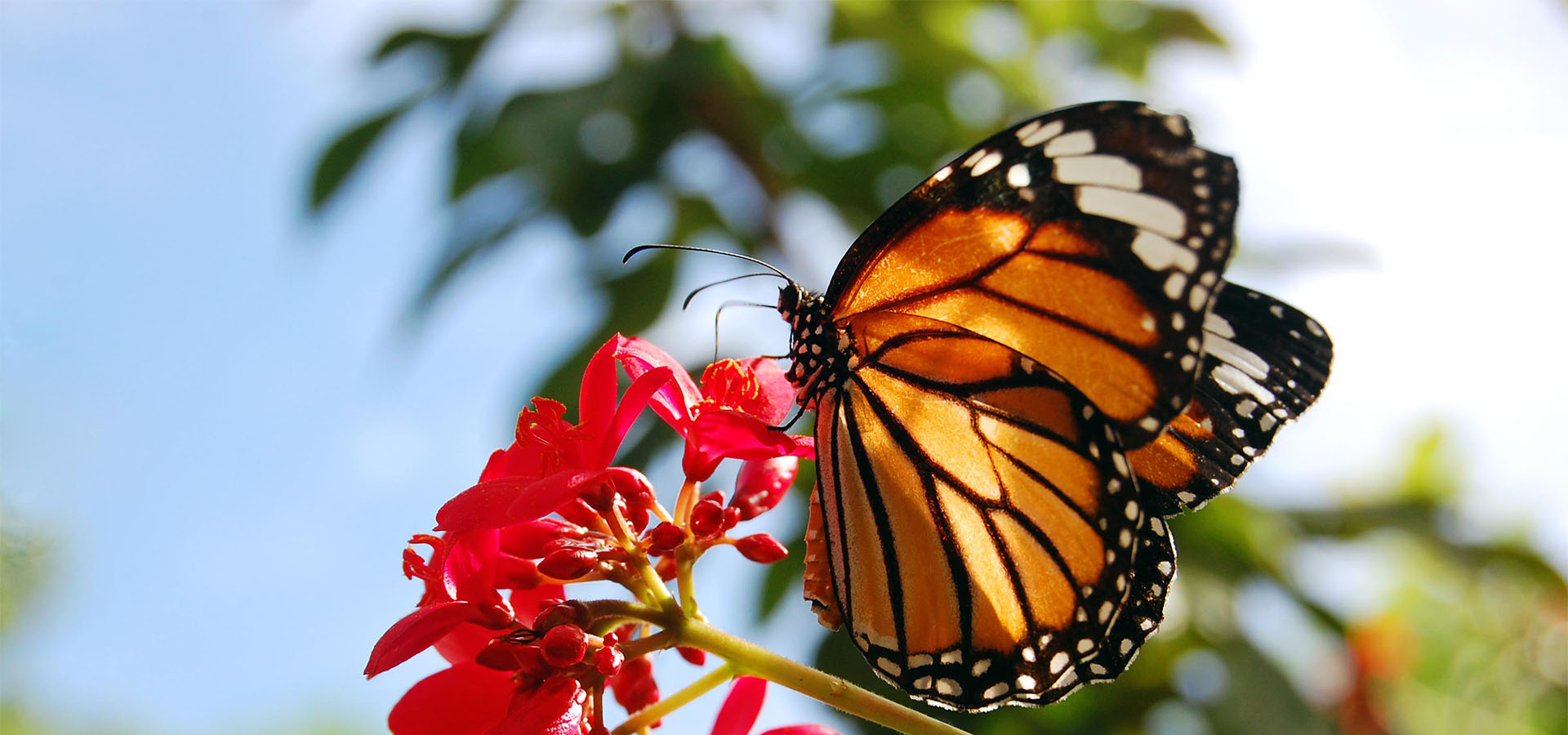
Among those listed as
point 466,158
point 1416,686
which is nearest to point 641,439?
point 466,158

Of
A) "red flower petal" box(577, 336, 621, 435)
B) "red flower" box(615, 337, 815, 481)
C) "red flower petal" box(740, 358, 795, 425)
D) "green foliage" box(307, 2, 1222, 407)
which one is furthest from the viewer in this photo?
"green foliage" box(307, 2, 1222, 407)

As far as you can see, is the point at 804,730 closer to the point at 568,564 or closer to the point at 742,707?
the point at 742,707

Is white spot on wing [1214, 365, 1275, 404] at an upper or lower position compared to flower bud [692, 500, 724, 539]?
lower

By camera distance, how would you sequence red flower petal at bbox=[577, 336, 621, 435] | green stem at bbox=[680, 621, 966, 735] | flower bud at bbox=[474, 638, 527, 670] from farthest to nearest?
red flower petal at bbox=[577, 336, 621, 435] → flower bud at bbox=[474, 638, 527, 670] → green stem at bbox=[680, 621, 966, 735]

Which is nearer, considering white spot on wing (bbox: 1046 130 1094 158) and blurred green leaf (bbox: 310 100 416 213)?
white spot on wing (bbox: 1046 130 1094 158)

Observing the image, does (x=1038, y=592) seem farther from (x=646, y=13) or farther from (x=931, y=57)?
(x=646, y=13)

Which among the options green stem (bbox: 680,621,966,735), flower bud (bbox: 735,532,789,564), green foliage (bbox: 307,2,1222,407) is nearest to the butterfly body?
flower bud (bbox: 735,532,789,564)

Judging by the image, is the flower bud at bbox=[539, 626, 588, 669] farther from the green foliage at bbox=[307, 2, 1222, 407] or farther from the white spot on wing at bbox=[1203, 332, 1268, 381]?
the green foliage at bbox=[307, 2, 1222, 407]
